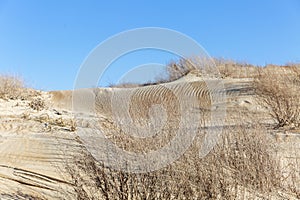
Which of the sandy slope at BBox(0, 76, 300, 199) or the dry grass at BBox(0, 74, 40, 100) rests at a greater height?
the dry grass at BBox(0, 74, 40, 100)

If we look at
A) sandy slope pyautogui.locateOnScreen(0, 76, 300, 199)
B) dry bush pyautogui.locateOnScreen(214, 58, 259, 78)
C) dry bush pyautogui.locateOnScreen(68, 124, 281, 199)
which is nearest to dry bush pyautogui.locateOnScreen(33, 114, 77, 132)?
sandy slope pyautogui.locateOnScreen(0, 76, 300, 199)

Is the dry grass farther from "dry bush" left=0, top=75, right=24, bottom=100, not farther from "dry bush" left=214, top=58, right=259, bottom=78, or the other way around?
"dry bush" left=214, top=58, right=259, bottom=78

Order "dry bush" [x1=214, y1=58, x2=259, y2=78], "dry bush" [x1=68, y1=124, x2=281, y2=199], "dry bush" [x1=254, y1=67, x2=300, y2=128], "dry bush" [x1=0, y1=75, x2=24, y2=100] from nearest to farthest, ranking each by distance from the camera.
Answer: "dry bush" [x1=68, y1=124, x2=281, y2=199] → "dry bush" [x1=254, y1=67, x2=300, y2=128] → "dry bush" [x1=0, y1=75, x2=24, y2=100] → "dry bush" [x1=214, y1=58, x2=259, y2=78]

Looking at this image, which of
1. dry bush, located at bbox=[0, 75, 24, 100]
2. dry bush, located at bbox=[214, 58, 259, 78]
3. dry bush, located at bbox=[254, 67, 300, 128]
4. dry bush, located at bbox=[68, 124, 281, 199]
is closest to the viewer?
dry bush, located at bbox=[68, 124, 281, 199]

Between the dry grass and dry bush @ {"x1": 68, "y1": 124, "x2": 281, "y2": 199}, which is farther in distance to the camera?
the dry grass

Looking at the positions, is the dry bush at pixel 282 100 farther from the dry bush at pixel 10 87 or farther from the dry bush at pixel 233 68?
the dry bush at pixel 10 87

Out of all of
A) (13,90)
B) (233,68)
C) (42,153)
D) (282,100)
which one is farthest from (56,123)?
(233,68)

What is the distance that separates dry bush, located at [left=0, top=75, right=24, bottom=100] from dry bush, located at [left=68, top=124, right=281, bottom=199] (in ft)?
57.5

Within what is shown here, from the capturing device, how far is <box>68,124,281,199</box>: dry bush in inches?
149

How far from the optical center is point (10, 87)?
21.5m

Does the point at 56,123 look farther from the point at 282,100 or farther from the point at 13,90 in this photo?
the point at 13,90

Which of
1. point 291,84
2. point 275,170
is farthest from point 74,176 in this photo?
point 291,84

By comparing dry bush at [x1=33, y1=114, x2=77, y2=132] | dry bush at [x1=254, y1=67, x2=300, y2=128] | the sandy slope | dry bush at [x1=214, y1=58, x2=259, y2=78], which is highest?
dry bush at [x1=214, y1=58, x2=259, y2=78]

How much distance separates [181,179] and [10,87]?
1956 centimetres
